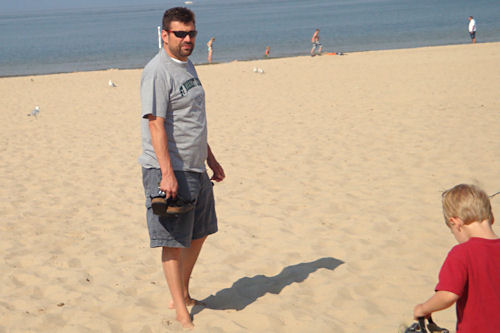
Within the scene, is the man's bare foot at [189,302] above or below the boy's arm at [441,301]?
below

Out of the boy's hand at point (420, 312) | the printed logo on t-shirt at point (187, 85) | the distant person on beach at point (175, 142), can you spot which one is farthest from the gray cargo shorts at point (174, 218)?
the boy's hand at point (420, 312)

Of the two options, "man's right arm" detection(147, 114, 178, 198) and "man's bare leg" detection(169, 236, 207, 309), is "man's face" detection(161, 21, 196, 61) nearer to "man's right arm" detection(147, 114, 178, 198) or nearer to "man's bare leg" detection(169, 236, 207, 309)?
"man's right arm" detection(147, 114, 178, 198)

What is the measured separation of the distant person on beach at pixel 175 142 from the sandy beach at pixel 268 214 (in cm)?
60

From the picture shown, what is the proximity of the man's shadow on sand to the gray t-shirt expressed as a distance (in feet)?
3.60

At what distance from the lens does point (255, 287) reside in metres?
4.32

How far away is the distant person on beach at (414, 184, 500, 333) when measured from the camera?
2205mm

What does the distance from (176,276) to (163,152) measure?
32.3 inches

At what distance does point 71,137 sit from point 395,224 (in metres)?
7.16

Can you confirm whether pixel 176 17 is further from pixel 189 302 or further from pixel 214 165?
pixel 189 302

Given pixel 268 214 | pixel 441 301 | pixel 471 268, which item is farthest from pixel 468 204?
pixel 268 214

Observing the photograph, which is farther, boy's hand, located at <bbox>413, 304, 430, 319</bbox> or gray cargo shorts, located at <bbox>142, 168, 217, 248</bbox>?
gray cargo shorts, located at <bbox>142, 168, 217, 248</bbox>

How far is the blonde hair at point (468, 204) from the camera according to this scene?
225 cm

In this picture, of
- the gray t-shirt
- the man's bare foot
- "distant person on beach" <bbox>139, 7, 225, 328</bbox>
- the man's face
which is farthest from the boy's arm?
the man's bare foot

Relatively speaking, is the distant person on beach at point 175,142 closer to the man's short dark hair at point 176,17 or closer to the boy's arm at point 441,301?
the man's short dark hair at point 176,17
